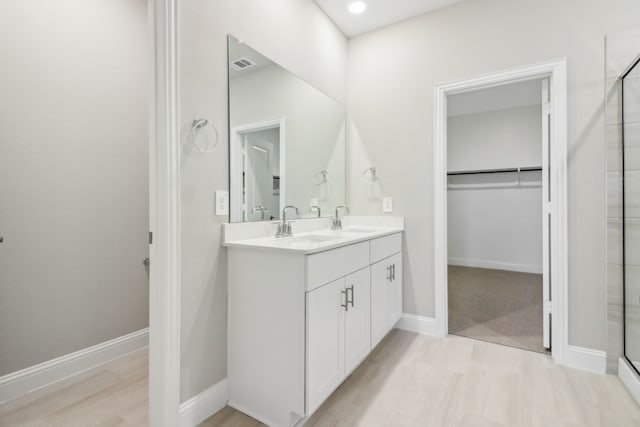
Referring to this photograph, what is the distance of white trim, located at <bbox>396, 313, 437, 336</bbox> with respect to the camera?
2.56 meters

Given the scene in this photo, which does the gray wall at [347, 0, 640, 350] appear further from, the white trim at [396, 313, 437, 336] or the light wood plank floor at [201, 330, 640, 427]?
the light wood plank floor at [201, 330, 640, 427]

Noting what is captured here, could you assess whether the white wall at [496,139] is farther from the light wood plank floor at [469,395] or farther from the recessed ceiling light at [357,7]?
the light wood plank floor at [469,395]

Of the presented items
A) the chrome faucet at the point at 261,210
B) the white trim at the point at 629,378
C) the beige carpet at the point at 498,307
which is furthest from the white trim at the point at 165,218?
the white trim at the point at 629,378

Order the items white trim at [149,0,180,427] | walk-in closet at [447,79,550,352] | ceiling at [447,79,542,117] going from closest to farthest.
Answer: white trim at [149,0,180,427], ceiling at [447,79,542,117], walk-in closet at [447,79,550,352]

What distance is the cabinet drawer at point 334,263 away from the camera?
4.77ft

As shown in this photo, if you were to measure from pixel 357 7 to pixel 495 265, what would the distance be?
4.33 metres

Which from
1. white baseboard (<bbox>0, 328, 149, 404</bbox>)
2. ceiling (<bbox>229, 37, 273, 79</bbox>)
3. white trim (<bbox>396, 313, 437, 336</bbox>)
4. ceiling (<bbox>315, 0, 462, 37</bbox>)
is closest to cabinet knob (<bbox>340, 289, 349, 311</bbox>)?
white trim (<bbox>396, 313, 437, 336</bbox>)

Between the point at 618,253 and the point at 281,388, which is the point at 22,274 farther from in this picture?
the point at 618,253

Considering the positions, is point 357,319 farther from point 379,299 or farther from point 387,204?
point 387,204

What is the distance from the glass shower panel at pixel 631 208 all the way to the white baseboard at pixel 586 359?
0.15 m

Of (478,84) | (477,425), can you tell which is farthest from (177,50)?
(477,425)

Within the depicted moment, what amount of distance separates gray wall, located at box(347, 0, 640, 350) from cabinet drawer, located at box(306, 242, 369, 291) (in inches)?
36.3

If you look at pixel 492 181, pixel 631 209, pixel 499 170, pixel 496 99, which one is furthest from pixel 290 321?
pixel 492 181

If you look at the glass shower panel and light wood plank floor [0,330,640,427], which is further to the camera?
the glass shower panel
